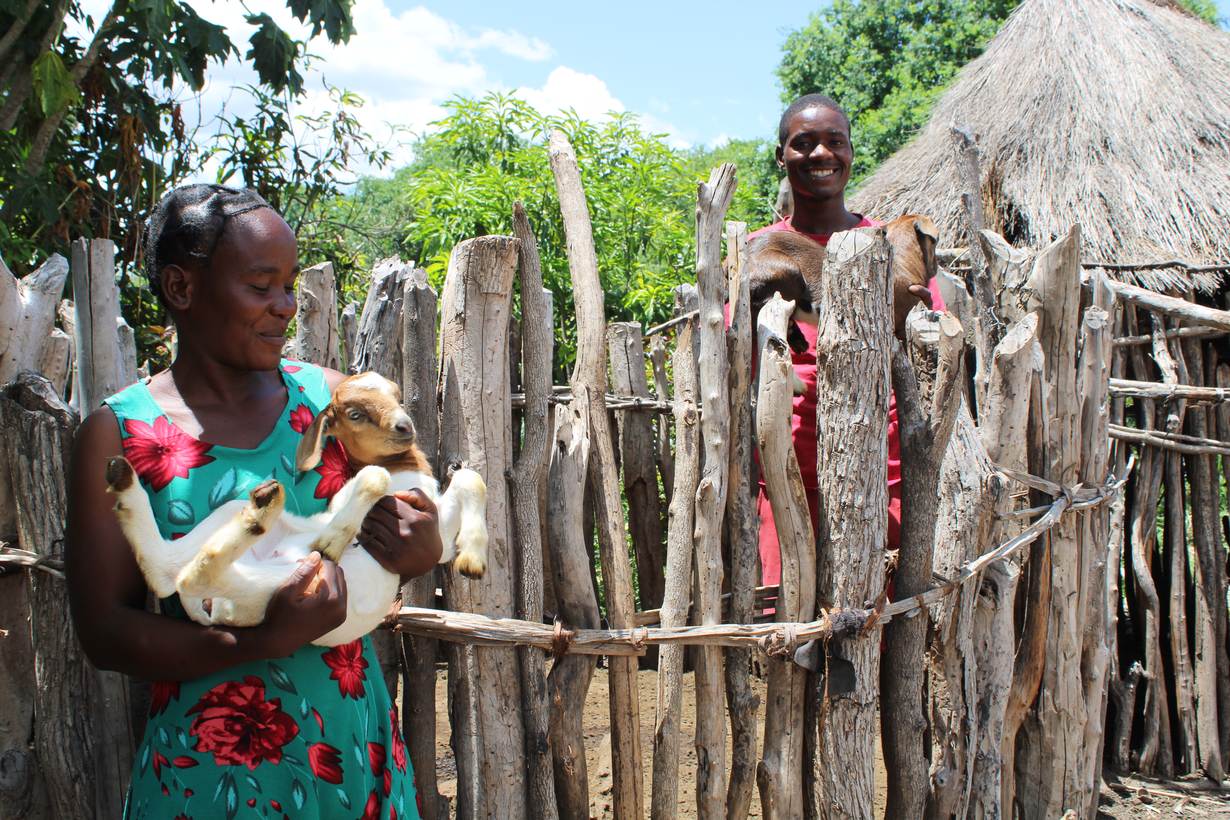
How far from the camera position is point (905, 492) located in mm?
2617

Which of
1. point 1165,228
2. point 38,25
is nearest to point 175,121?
point 38,25

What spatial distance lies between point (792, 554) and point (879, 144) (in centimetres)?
1367

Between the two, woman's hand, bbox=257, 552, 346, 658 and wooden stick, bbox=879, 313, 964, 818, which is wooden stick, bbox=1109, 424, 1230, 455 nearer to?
wooden stick, bbox=879, 313, 964, 818

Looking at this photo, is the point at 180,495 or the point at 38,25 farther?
the point at 38,25

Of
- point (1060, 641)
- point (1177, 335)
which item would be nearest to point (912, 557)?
point (1060, 641)

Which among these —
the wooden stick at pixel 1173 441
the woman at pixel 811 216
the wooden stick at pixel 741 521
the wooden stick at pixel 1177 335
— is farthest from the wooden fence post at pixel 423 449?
the wooden stick at pixel 1177 335

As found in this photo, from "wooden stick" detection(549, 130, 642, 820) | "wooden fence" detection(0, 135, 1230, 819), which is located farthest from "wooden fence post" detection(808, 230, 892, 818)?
"wooden stick" detection(549, 130, 642, 820)

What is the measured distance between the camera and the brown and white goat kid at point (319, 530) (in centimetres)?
143

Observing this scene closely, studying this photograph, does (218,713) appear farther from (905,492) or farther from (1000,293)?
(1000,293)

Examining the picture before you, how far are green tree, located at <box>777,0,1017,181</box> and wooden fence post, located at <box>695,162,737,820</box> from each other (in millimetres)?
14265

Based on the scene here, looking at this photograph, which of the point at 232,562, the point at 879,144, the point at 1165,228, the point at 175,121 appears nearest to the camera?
the point at 232,562

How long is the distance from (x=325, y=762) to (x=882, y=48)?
17.9 m

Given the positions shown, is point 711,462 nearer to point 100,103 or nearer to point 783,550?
point 783,550

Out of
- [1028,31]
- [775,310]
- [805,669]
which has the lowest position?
[805,669]
